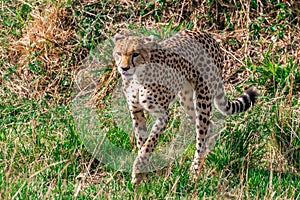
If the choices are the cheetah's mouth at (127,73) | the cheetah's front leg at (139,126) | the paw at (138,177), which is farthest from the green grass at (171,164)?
the cheetah's mouth at (127,73)

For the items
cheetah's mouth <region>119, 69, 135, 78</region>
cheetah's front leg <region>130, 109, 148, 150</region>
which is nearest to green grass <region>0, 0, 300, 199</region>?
cheetah's front leg <region>130, 109, 148, 150</region>

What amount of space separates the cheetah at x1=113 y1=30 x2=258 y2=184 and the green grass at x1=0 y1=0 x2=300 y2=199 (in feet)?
0.49

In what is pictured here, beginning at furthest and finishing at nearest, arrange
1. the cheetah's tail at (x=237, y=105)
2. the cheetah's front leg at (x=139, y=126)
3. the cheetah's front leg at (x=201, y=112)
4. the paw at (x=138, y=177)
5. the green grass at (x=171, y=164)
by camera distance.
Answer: the cheetah's tail at (x=237, y=105) → the cheetah's front leg at (x=201, y=112) → the cheetah's front leg at (x=139, y=126) → the paw at (x=138, y=177) → the green grass at (x=171, y=164)

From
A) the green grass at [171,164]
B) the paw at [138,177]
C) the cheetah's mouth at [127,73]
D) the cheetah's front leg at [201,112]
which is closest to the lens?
the green grass at [171,164]

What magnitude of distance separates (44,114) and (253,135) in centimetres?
182

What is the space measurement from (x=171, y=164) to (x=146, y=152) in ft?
0.62

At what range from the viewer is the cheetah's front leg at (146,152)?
4.86 meters

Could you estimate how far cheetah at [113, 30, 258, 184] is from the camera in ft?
15.9

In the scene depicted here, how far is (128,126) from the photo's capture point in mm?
5551

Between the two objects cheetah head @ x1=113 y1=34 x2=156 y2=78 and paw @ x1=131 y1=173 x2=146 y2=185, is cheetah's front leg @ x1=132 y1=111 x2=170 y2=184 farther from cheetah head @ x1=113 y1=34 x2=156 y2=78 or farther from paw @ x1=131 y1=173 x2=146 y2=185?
cheetah head @ x1=113 y1=34 x2=156 y2=78

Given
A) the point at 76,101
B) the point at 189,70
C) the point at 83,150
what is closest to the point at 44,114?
the point at 76,101

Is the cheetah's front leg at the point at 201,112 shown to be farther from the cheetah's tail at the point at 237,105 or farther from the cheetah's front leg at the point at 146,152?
the cheetah's front leg at the point at 146,152

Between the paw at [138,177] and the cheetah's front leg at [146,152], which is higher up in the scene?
the cheetah's front leg at [146,152]

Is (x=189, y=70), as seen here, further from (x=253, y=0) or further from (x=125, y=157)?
(x=253, y=0)
